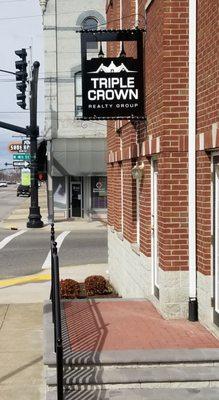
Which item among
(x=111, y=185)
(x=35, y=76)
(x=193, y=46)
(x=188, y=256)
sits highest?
(x=35, y=76)

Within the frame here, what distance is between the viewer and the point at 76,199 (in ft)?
108

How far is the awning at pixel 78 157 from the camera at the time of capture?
31.6 m

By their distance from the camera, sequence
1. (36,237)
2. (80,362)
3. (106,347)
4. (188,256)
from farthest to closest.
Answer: (36,237) < (188,256) < (106,347) < (80,362)

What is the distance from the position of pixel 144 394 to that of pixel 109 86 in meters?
4.72

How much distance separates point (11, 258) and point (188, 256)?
38.1 ft

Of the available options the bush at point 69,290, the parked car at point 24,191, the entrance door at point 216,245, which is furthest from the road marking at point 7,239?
the parked car at point 24,191

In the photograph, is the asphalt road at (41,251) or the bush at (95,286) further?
the asphalt road at (41,251)

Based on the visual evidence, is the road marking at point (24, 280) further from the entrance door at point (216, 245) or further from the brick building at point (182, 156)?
the entrance door at point (216, 245)

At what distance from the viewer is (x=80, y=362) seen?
20.7ft

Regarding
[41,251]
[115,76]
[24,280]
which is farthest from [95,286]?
[41,251]

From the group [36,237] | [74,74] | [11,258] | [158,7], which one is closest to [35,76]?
[74,74]

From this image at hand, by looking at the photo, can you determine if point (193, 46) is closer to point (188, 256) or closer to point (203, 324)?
point (188, 256)

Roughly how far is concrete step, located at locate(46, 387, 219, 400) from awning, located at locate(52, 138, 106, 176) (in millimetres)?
25807

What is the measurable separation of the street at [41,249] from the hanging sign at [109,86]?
24.5 feet
